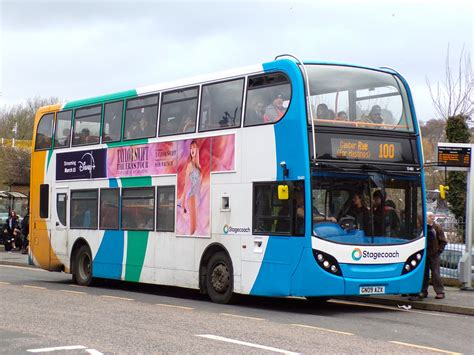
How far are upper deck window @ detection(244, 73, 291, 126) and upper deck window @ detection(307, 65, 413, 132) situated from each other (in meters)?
0.51

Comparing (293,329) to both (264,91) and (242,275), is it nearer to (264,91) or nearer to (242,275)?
(242,275)

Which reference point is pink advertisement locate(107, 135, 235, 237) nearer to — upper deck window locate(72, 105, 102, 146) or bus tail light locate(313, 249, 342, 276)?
upper deck window locate(72, 105, 102, 146)

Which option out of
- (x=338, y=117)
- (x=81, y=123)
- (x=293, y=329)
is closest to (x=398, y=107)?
(x=338, y=117)

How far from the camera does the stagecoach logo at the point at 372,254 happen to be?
1432 centimetres

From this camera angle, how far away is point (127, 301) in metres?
16.4

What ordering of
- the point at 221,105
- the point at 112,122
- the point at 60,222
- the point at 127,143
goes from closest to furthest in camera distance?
the point at 221,105 < the point at 127,143 < the point at 112,122 < the point at 60,222

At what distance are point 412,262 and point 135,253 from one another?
6.46 meters

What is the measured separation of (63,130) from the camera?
2133 cm

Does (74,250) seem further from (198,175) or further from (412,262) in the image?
(412,262)

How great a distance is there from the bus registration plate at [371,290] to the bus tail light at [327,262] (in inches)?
20.6

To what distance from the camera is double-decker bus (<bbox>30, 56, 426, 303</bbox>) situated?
1426cm

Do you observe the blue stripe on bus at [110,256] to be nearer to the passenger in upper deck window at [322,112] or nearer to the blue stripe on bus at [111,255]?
the blue stripe on bus at [111,255]

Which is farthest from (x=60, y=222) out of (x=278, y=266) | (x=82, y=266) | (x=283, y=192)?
(x=283, y=192)

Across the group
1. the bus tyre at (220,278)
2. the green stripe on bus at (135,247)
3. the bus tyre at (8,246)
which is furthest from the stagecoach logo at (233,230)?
the bus tyre at (8,246)
